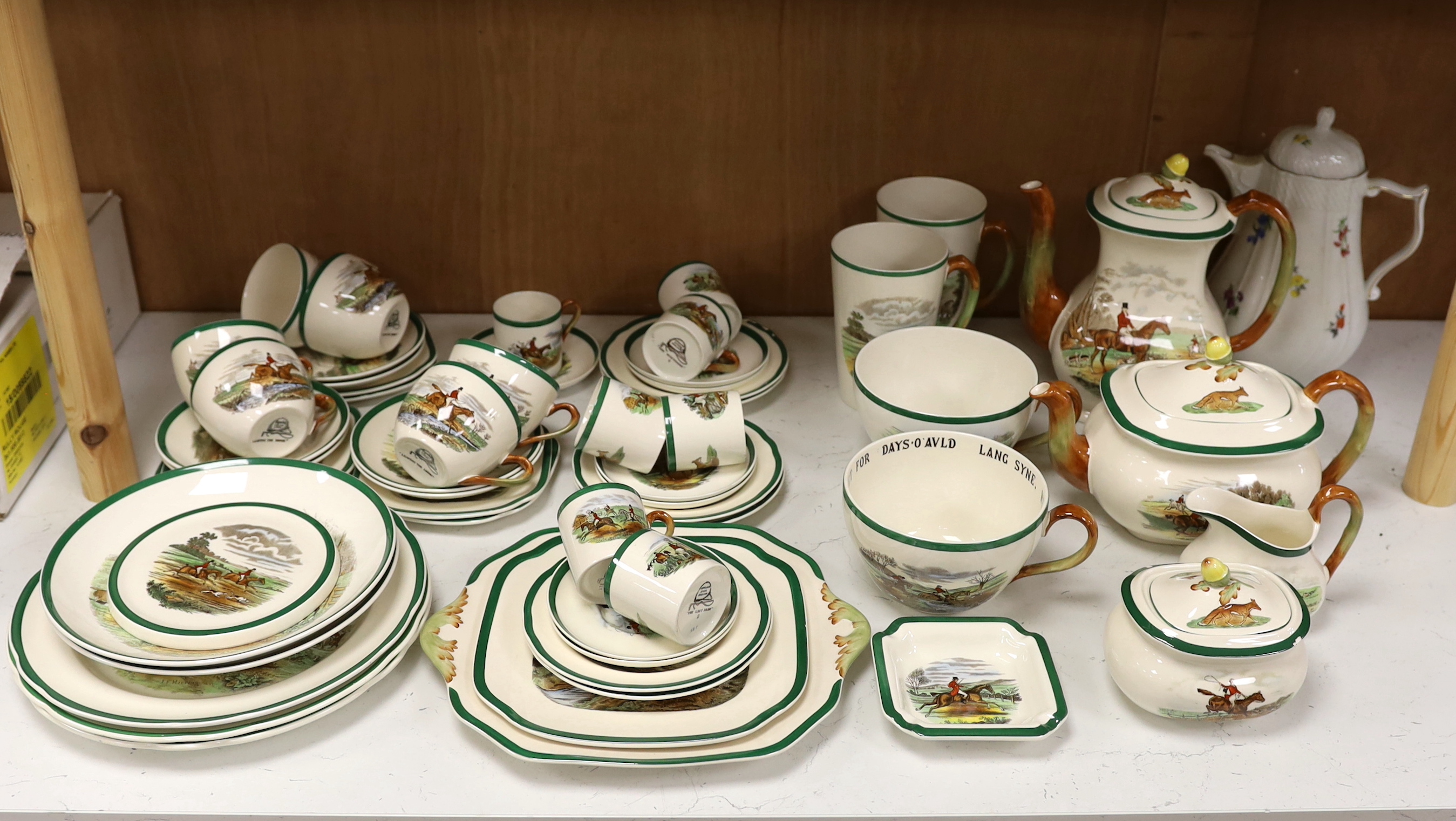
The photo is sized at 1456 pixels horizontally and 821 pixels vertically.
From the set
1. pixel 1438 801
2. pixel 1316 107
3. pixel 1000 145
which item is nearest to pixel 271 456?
pixel 1000 145

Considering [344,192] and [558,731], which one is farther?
[344,192]

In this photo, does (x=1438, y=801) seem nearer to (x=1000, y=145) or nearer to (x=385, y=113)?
(x=1000, y=145)

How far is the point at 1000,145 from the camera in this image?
1.29m

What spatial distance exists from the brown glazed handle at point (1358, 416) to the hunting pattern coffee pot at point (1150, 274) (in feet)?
0.34

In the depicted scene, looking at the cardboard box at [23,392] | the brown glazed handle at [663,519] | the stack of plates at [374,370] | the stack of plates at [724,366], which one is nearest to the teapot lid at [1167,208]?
the stack of plates at [724,366]

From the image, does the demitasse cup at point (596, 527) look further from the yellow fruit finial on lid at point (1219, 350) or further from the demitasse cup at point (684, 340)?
the yellow fruit finial on lid at point (1219, 350)

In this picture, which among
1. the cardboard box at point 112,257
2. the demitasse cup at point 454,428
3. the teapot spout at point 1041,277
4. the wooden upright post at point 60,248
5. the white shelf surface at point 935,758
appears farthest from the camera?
the cardboard box at point 112,257

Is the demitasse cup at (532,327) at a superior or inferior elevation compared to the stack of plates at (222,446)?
superior

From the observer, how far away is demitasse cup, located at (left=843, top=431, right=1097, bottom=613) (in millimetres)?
895

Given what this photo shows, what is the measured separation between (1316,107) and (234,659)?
3.73ft

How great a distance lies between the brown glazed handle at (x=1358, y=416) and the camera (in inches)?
38.5

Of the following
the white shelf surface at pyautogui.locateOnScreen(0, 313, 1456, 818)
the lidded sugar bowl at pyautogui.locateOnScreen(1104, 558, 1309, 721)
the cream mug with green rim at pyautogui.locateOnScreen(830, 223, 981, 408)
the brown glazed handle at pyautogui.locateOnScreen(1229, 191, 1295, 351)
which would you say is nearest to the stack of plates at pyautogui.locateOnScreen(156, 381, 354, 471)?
the white shelf surface at pyautogui.locateOnScreen(0, 313, 1456, 818)

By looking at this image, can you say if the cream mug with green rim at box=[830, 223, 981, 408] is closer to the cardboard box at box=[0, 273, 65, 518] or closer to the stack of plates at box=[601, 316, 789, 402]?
the stack of plates at box=[601, 316, 789, 402]

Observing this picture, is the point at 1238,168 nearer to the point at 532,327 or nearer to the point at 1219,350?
the point at 1219,350
